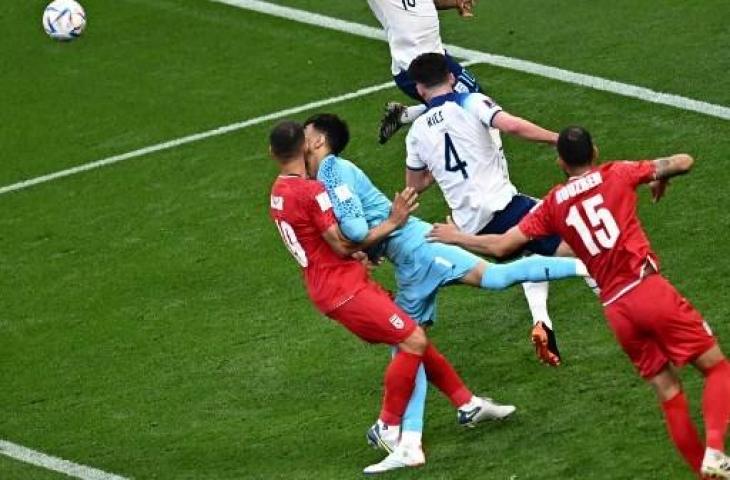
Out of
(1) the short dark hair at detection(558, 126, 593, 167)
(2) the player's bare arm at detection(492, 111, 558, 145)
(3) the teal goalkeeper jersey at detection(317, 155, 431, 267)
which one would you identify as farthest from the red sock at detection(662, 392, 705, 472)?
(2) the player's bare arm at detection(492, 111, 558, 145)

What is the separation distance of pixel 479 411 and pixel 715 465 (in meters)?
2.22

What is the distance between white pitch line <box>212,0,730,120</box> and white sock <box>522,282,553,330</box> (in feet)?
15.0

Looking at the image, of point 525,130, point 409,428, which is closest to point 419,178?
point 525,130

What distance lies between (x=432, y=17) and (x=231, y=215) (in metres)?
2.66

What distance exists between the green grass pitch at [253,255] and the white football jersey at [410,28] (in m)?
1.43

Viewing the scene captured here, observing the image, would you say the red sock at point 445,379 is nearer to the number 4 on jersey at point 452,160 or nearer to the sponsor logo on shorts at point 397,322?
the sponsor logo on shorts at point 397,322

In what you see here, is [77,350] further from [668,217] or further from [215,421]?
[668,217]

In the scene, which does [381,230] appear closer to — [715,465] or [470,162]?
[470,162]

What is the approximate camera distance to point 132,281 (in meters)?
15.5

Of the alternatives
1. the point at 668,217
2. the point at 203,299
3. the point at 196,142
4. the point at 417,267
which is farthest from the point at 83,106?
the point at 417,267

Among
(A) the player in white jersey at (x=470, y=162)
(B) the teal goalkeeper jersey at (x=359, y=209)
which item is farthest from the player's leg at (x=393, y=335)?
(A) the player in white jersey at (x=470, y=162)

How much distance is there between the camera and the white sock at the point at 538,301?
40.8 ft

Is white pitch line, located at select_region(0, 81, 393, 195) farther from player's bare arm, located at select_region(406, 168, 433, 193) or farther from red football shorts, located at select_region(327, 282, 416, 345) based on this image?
red football shorts, located at select_region(327, 282, 416, 345)

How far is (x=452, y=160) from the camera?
12.6 metres
